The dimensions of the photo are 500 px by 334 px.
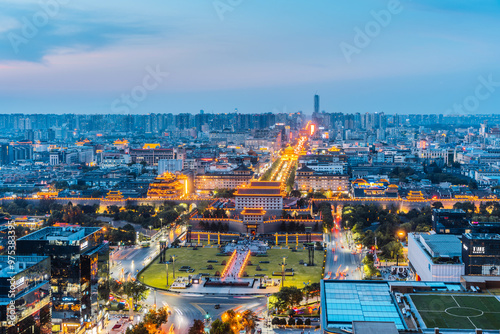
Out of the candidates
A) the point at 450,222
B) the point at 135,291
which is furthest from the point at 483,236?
the point at 135,291

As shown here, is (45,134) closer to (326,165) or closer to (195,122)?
(195,122)

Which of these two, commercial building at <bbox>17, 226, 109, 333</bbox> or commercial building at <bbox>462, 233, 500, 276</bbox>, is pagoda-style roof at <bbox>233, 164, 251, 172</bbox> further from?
commercial building at <bbox>17, 226, 109, 333</bbox>

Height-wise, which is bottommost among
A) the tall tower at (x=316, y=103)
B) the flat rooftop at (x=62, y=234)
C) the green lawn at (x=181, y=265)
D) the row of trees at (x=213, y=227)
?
the green lawn at (x=181, y=265)

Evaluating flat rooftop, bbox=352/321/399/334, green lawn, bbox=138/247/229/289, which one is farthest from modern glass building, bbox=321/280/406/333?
green lawn, bbox=138/247/229/289

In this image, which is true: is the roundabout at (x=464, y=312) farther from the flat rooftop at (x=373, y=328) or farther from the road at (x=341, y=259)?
the road at (x=341, y=259)

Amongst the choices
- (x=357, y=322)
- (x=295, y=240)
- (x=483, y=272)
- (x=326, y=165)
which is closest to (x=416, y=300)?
(x=357, y=322)

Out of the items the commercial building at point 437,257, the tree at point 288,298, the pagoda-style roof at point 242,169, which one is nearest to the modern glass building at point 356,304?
the tree at point 288,298

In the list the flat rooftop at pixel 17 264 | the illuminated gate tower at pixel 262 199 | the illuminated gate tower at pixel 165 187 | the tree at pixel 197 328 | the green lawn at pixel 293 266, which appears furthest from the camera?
the illuminated gate tower at pixel 165 187
